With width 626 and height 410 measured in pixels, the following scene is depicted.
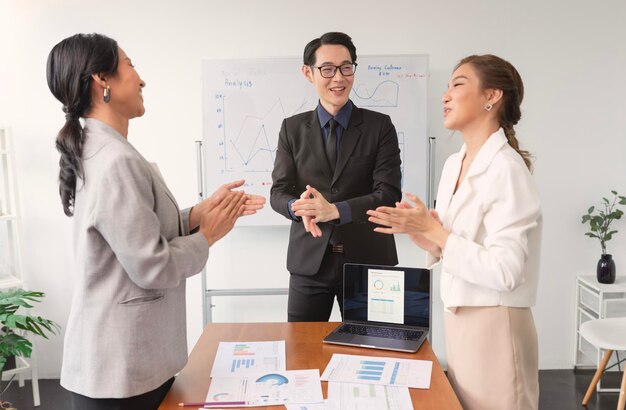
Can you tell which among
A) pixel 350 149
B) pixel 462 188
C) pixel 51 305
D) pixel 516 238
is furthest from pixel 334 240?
pixel 51 305

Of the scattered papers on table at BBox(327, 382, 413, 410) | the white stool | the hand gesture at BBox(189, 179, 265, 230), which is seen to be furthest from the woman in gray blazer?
the white stool

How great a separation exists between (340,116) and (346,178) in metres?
0.28

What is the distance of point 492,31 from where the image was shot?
147 inches

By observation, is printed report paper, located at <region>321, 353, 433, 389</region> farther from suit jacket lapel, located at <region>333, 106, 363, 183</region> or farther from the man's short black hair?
the man's short black hair

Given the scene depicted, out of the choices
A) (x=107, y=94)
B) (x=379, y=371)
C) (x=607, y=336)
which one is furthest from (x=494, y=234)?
(x=607, y=336)

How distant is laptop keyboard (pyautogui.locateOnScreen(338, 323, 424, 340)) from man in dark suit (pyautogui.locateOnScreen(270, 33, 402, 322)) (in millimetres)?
338

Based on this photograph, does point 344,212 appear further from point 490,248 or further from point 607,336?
point 607,336

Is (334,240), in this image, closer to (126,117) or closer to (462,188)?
(462,188)

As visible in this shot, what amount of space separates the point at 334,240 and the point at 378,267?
1.36ft

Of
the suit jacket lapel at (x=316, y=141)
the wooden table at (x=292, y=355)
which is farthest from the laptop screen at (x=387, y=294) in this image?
the suit jacket lapel at (x=316, y=141)

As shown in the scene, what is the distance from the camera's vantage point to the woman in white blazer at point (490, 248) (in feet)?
4.99

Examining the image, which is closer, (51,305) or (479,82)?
(479,82)

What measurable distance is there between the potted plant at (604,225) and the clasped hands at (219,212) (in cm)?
283

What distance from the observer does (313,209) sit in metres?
2.17
